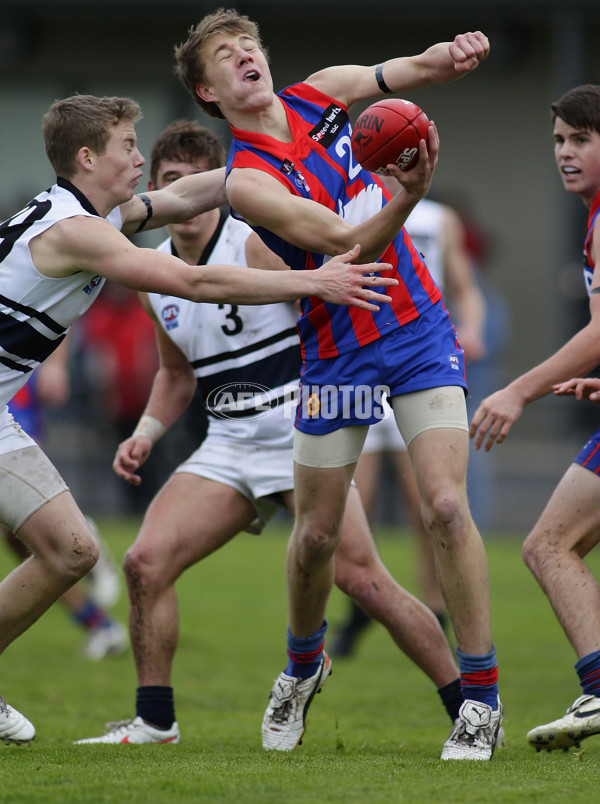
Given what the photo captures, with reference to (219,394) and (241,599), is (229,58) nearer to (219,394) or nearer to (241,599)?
(219,394)

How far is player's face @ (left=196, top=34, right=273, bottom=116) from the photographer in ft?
13.7

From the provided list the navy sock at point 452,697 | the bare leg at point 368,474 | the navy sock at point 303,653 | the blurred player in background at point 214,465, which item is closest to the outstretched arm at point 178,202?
Answer: the blurred player in background at point 214,465

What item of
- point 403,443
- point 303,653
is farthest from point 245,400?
point 403,443

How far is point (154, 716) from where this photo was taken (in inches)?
184

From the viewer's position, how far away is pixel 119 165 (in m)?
4.21

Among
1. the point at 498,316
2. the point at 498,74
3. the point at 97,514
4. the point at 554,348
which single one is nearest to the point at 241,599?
the point at 498,316

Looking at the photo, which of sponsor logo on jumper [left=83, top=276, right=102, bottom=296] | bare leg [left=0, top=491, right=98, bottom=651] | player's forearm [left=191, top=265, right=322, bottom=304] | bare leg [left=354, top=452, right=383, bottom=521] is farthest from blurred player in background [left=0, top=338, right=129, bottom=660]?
player's forearm [left=191, top=265, right=322, bottom=304]

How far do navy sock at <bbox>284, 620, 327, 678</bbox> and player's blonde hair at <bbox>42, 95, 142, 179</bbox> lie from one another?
2.01 m

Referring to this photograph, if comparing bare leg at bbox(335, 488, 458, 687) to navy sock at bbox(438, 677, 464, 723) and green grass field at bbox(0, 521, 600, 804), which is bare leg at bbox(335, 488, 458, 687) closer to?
navy sock at bbox(438, 677, 464, 723)

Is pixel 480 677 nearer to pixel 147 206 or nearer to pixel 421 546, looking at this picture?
pixel 147 206

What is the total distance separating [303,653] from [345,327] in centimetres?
135

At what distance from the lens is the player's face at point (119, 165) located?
419 cm

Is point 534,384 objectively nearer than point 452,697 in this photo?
Yes

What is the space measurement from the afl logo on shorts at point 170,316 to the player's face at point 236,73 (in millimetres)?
1016
